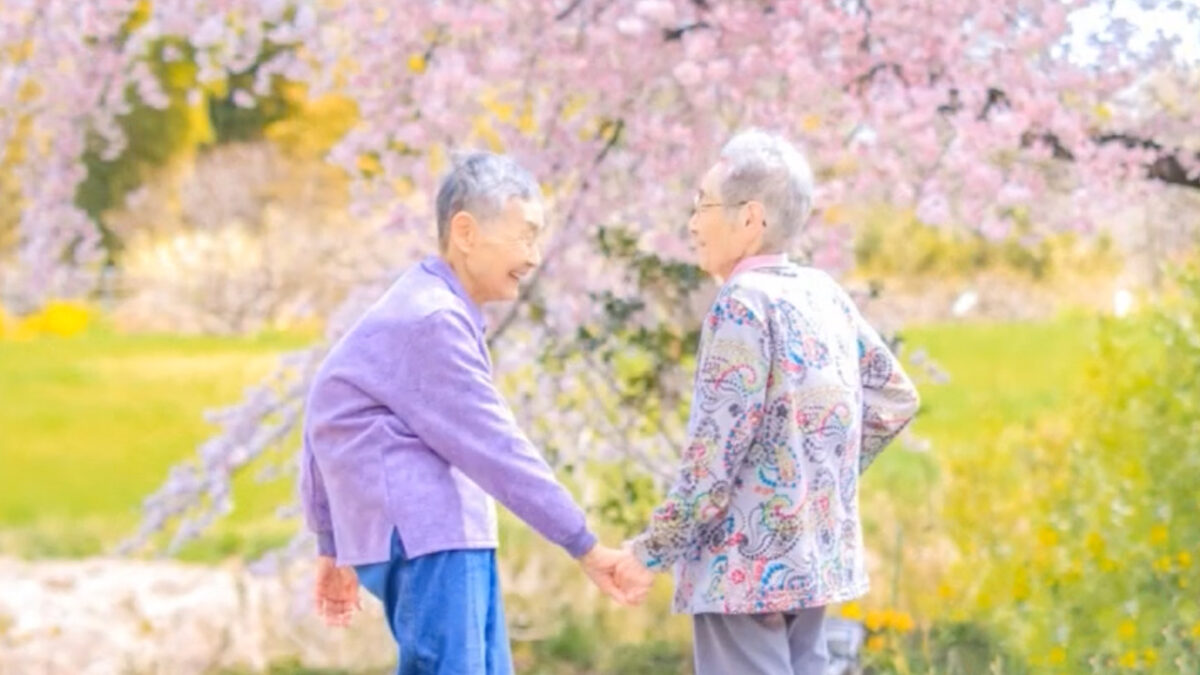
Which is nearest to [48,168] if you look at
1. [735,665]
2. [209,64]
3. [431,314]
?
[209,64]

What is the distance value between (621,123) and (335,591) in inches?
75.3

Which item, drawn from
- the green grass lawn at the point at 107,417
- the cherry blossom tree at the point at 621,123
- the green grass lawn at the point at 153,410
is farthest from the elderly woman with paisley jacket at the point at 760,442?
the green grass lawn at the point at 107,417

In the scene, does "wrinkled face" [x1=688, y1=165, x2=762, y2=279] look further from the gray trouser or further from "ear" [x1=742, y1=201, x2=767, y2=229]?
the gray trouser

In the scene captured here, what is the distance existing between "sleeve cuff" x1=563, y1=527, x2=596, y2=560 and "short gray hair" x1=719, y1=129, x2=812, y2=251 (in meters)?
0.52

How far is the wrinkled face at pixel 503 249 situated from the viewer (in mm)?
2734

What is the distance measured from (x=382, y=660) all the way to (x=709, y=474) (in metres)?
3.32

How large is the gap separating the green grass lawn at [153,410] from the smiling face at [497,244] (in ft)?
12.6

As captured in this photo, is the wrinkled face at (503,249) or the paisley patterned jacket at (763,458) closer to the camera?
the paisley patterned jacket at (763,458)

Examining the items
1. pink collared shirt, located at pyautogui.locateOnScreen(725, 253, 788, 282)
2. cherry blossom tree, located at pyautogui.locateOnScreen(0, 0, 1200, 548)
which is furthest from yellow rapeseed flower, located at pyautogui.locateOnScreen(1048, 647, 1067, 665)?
pink collared shirt, located at pyautogui.locateOnScreen(725, 253, 788, 282)

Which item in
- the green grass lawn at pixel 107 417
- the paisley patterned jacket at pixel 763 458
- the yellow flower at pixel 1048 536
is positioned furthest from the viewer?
the green grass lawn at pixel 107 417

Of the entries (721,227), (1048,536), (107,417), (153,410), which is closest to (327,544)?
(721,227)

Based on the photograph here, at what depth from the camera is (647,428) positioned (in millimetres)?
5055

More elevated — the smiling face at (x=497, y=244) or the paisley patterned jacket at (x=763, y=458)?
the smiling face at (x=497, y=244)

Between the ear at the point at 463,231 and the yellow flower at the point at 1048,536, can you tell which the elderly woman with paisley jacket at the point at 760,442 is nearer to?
the ear at the point at 463,231
